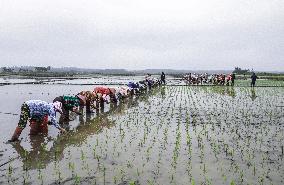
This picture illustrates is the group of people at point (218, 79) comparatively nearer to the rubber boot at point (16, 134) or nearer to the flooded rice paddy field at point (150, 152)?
the flooded rice paddy field at point (150, 152)

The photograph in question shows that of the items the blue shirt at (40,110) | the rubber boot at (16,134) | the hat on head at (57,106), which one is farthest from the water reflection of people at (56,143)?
the hat on head at (57,106)

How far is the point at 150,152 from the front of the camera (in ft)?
27.3

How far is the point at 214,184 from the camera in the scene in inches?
247

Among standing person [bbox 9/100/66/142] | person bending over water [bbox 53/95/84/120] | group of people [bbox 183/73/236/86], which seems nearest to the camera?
standing person [bbox 9/100/66/142]

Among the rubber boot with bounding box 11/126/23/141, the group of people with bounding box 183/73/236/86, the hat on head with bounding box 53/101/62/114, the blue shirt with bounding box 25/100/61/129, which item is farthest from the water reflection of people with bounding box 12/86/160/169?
the group of people with bounding box 183/73/236/86

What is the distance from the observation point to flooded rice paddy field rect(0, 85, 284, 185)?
6629 mm

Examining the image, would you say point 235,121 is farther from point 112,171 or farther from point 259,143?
point 112,171

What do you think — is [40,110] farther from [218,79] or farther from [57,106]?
[218,79]

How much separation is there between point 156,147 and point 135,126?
3026 millimetres

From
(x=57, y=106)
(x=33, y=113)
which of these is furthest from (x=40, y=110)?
(x=57, y=106)

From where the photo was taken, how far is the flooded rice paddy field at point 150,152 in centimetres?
663

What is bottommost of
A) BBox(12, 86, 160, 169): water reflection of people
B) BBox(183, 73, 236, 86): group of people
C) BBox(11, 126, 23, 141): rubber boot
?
BBox(12, 86, 160, 169): water reflection of people

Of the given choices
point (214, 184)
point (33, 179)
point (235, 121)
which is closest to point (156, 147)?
point (214, 184)

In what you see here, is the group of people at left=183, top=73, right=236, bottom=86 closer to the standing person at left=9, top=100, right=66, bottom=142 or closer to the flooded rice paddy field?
the flooded rice paddy field
